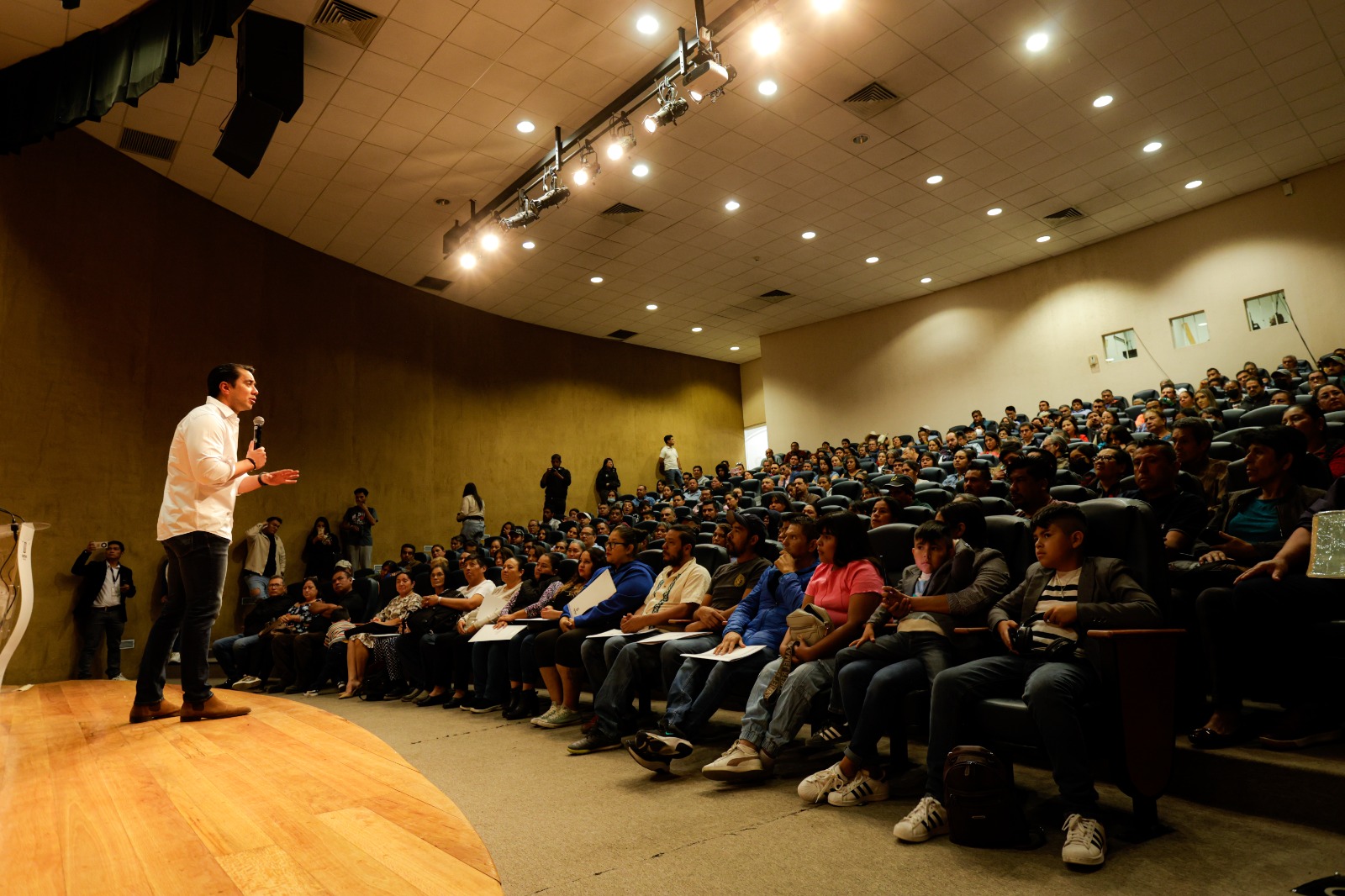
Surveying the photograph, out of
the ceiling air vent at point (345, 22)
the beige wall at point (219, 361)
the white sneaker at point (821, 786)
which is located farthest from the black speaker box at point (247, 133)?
the white sneaker at point (821, 786)

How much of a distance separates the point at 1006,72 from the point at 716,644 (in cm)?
579

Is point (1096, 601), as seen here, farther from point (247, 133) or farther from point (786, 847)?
point (247, 133)

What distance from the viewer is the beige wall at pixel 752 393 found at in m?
15.2

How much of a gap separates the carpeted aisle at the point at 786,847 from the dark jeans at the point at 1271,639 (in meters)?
0.38

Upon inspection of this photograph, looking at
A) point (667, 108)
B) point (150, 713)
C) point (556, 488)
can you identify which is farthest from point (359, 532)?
point (150, 713)

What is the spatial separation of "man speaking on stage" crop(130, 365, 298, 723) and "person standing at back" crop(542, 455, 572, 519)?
26.2 ft

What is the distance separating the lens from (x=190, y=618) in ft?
8.35

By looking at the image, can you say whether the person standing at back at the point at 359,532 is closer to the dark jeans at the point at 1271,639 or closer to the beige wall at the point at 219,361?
the beige wall at the point at 219,361

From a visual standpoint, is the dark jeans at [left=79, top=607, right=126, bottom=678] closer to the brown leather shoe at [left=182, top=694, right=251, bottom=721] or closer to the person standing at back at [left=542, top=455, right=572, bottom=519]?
the brown leather shoe at [left=182, top=694, right=251, bottom=721]

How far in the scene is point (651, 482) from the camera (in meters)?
13.5

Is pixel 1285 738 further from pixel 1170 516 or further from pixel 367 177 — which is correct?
pixel 367 177

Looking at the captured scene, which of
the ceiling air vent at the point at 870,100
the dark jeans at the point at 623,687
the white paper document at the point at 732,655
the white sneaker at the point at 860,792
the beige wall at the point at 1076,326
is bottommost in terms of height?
the white sneaker at the point at 860,792

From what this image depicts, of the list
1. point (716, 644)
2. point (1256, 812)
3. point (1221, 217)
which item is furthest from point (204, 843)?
point (1221, 217)

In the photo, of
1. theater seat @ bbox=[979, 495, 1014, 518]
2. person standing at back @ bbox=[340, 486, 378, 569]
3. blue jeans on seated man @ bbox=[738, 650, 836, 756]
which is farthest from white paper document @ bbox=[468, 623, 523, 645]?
person standing at back @ bbox=[340, 486, 378, 569]
